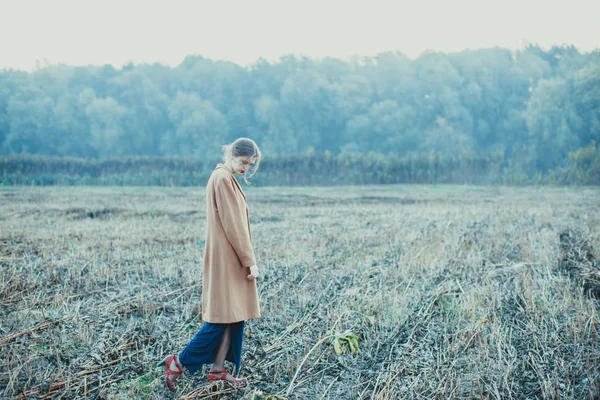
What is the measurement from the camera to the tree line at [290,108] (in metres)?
61.3

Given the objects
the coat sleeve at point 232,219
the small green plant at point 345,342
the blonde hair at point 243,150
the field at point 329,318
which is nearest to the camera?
the coat sleeve at point 232,219

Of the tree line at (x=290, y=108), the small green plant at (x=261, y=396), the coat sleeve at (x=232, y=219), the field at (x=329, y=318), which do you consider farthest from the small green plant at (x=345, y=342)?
the tree line at (x=290, y=108)

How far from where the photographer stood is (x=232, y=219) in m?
3.35

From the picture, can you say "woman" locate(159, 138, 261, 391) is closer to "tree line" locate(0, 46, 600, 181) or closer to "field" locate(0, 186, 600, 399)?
"field" locate(0, 186, 600, 399)

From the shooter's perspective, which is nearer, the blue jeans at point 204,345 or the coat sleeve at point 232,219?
the coat sleeve at point 232,219

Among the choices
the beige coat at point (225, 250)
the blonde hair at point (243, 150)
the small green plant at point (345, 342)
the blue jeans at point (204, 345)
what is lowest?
the small green plant at point (345, 342)

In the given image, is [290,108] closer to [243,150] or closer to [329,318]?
[329,318]

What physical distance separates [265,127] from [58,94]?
28100 millimetres

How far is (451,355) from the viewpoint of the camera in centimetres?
418

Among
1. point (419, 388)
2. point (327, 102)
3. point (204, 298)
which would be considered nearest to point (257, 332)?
point (204, 298)

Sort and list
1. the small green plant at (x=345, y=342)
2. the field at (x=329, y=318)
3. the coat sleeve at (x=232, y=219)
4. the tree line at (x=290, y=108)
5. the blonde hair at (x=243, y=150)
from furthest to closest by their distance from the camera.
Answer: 1. the tree line at (x=290, y=108)
2. the small green plant at (x=345, y=342)
3. the field at (x=329, y=318)
4. the blonde hair at (x=243, y=150)
5. the coat sleeve at (x=232, y=219)

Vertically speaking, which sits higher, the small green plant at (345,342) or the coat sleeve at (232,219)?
the coat sleeve at (232,219)

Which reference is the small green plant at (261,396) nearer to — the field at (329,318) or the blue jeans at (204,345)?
the field at (329,318)

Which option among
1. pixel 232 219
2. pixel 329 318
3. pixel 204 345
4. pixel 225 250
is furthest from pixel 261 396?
pixel 329 318
